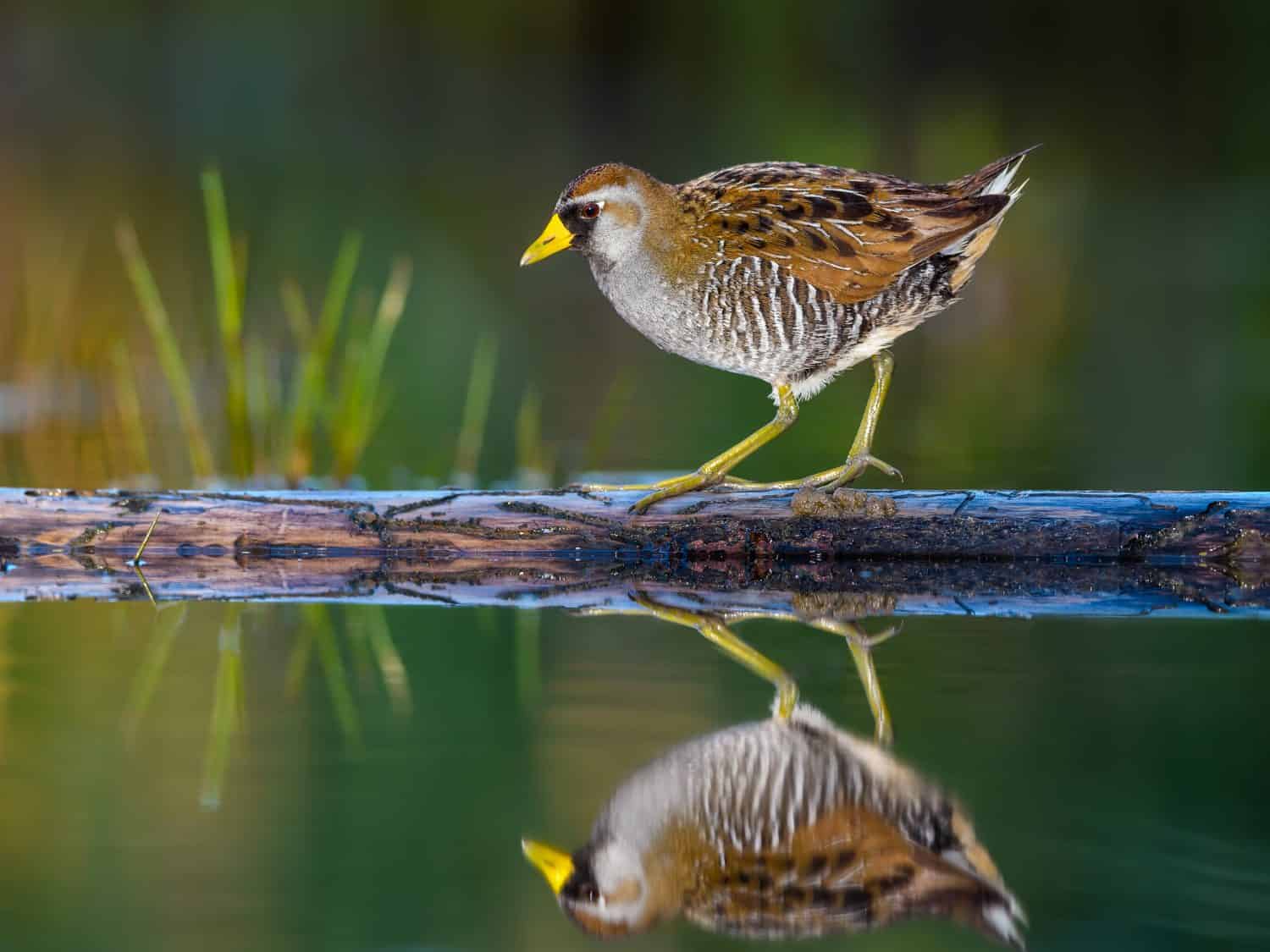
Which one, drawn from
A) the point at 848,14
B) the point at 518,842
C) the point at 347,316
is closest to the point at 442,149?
the point at 848,14

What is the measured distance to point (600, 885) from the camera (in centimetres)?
333

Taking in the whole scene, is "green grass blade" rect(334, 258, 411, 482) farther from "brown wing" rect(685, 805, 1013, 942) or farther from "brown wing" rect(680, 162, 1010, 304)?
"brown wing" rect(685, 805, 1013, 942)

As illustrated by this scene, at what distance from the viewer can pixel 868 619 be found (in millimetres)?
5195

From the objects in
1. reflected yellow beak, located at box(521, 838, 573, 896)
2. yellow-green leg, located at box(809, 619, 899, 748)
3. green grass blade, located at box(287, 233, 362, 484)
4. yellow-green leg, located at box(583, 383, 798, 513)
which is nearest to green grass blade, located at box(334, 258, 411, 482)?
green grass blade, located at box(287, 233, 362, 484)

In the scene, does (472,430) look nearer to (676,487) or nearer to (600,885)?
(676,487)

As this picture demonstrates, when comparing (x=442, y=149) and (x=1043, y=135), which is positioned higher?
(x=442, y=149)

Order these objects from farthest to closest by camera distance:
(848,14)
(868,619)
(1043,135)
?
(848,14)
(1043,135)
(868,619)

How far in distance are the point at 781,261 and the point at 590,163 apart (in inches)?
495

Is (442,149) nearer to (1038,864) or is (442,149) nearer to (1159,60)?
(1159,60)

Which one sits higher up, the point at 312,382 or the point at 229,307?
the point at 229,307

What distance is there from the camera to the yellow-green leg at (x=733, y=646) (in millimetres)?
4406

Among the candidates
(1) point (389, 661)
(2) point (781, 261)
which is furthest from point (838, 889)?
(2) point (781, 261)

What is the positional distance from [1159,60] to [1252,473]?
16610 mm

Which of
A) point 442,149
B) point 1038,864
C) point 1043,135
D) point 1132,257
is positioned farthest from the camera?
point 442,149
